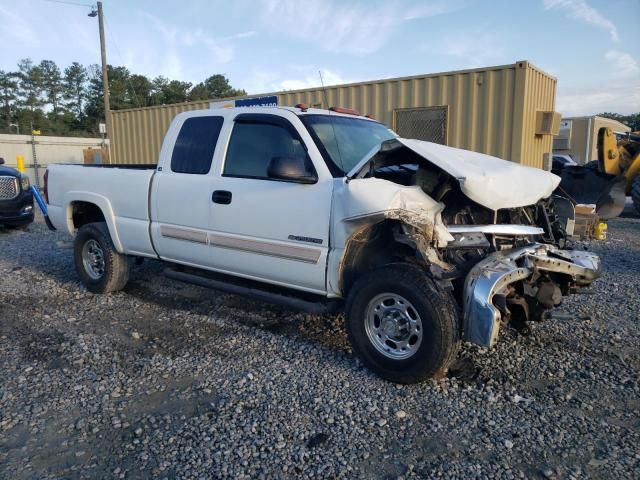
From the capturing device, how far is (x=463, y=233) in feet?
12.4

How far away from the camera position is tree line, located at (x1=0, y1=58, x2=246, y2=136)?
53062 millimetres

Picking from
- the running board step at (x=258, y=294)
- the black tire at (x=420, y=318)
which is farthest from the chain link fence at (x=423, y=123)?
the black tire at (x=420, y=318)

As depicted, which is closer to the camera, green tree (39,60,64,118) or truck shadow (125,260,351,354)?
truck shadow (125,260,351,354)

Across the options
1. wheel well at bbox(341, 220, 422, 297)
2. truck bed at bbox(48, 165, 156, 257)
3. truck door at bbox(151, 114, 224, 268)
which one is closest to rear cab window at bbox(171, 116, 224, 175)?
truck door at bbox(151, 114, 224, 268)

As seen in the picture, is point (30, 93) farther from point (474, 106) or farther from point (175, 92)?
point (474, 106)

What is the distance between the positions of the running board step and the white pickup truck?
2 centimetres

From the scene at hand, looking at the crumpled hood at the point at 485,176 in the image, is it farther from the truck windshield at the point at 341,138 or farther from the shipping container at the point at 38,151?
the shipping container at the point at 38,151

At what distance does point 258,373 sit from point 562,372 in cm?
225

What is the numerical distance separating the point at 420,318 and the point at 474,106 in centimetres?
710

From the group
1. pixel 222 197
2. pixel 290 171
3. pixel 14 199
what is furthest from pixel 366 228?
pixel 14 199

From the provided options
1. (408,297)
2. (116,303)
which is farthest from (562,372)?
(116,303)

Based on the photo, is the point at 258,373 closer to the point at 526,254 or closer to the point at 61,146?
the point at 526,254

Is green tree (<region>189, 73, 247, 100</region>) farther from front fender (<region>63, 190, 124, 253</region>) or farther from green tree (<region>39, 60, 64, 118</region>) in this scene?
front fender (<region>63, 190, 124, 253</region>)

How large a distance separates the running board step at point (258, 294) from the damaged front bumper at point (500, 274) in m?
1.14
